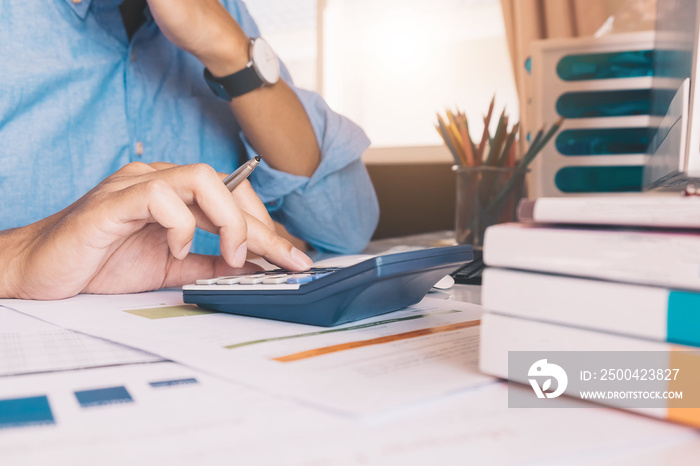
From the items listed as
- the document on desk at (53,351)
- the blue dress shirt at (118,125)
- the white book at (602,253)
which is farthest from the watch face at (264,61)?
the white book at (602,253)

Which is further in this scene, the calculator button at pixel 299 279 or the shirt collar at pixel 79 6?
the shirt collar at pixel 79 6

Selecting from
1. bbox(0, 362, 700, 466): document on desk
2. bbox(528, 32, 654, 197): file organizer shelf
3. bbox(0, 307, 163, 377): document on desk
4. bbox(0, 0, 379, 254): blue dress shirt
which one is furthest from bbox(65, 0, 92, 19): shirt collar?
bbox(528, 32, 654, 197): file organizer shelf

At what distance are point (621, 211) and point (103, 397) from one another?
0.80ft

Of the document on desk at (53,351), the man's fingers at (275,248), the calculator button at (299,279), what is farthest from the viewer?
the man's fingers at (275,248)

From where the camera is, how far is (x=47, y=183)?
807mm

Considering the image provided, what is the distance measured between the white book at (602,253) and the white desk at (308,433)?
6cm

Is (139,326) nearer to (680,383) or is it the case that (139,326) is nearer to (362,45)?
(680,383)

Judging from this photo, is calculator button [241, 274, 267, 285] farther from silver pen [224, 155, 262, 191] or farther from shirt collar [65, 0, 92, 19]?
shirt collar [65, 0, 92, 19]

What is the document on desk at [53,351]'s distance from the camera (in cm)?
32

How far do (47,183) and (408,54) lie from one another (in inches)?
94.3

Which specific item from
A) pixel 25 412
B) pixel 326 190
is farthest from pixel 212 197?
pixel 326 190

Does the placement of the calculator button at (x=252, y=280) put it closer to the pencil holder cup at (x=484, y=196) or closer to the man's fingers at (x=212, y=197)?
the man's fingers at (x=212, y=197)

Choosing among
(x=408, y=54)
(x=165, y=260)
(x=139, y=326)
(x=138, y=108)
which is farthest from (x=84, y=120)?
(x=408, y=54)

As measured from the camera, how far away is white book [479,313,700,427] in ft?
0.79
